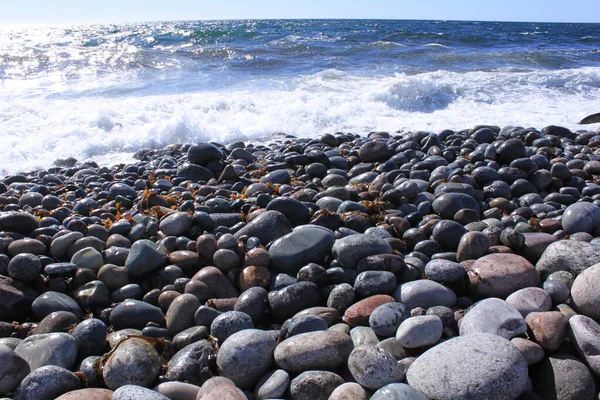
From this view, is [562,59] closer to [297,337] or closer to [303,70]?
[303,70]

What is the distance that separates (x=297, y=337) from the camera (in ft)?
7.35

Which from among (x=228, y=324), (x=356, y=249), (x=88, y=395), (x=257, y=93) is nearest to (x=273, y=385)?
(x=228, y=324)

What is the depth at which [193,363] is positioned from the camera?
2.27 metres

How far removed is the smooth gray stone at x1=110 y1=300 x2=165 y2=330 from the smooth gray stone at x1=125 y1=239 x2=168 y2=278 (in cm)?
41

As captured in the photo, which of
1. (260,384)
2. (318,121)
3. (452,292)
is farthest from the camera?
(318,121)

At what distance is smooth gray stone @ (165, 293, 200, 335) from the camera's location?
2645 mm

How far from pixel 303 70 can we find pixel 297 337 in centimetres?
1219

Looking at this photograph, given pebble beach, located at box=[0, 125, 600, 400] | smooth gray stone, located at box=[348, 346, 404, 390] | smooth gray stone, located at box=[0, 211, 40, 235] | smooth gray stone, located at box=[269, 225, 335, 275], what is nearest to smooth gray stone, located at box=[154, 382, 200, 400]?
pebble beach, located at box=[0, 125, 600, 400]

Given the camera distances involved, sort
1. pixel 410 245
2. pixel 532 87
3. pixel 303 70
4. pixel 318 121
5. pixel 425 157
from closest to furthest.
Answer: pixel 410 245
pixel 425 157
pixel 318 121
pixel 532 87
pixel 303 70

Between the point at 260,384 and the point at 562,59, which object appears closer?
the point at 260,384

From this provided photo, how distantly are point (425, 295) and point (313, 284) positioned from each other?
2.04ft

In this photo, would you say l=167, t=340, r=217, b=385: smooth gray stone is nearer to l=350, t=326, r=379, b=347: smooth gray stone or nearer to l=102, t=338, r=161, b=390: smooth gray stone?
l=102, t=338, r=161, b=390: smooth gray stone

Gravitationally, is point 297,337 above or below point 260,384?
above

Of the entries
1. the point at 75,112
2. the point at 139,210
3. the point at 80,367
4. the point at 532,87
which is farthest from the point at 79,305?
the point at 532,87
